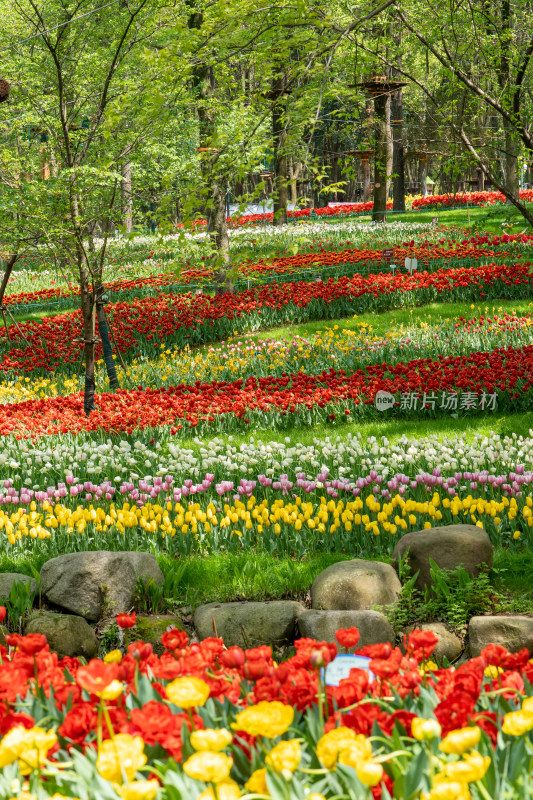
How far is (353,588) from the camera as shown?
4055mm

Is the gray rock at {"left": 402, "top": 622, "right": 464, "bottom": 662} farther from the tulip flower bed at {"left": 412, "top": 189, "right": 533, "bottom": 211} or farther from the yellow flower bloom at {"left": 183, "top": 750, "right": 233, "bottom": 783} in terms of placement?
the tulip flower bed at {"left": 412, "top": 189, "right": 533, "bottom": 211}

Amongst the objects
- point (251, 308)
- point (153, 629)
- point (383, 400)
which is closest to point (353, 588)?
point (153, 629)

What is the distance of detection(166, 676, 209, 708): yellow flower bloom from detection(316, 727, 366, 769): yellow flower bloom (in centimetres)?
25

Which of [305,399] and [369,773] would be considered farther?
[305,399]

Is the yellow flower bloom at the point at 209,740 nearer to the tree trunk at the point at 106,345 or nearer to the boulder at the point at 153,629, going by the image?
the boulder at the point at 153,629

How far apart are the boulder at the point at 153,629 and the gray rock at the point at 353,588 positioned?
0.82 metres

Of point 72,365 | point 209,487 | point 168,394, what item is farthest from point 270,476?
point 72,365

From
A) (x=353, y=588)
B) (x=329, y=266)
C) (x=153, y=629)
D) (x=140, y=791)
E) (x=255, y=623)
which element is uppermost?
Result: (x=329, y=266)

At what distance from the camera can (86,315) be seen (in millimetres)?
7887

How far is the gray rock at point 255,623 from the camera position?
388cm

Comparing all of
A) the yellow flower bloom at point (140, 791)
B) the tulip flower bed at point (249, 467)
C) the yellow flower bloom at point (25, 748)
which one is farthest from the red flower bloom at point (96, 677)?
the tulip flower bed at point (249, 467)

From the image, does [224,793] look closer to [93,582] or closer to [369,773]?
[369,773]

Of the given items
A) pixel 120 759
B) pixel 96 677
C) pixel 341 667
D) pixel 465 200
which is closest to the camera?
pixel 120 759

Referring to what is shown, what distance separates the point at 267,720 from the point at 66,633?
282 cm
